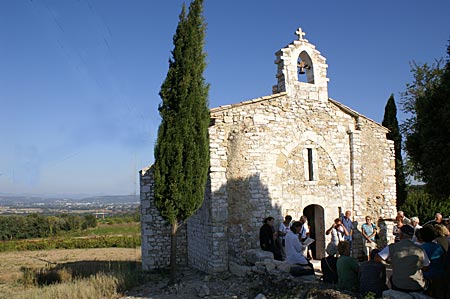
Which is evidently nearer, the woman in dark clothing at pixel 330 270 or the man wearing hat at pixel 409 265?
the man wearing hat at pixel 409 265

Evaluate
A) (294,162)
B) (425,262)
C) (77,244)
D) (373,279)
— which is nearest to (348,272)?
(373,279)

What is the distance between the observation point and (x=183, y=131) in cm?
977

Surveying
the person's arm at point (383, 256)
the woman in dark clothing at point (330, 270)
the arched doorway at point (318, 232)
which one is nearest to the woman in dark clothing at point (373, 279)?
the person's arm at point (383, 256)

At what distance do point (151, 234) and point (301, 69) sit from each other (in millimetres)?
7588

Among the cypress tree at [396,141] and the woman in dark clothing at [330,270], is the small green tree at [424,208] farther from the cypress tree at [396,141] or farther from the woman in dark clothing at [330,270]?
the woman in dark clothing at [330,270]

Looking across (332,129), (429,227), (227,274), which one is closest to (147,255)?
(227,274)

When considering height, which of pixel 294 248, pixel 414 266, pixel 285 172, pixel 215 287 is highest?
pixel 285 172

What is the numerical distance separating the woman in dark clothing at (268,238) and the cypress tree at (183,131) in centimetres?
190

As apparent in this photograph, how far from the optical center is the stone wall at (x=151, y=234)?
12.0 metres

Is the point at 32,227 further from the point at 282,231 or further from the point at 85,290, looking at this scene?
the point at 282,231

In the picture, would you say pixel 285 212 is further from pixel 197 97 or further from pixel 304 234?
pixel 197 97

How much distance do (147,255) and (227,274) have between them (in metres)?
3.28

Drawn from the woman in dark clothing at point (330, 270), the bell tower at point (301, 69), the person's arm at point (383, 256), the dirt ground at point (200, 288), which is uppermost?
the bell tower at point (301, 69)

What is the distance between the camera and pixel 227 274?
394 inches
